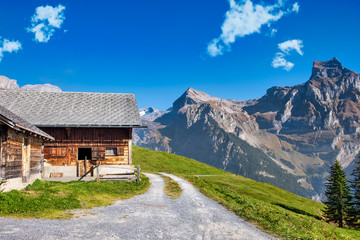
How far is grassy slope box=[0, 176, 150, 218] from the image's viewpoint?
14.5 m

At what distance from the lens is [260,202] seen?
29781 mm

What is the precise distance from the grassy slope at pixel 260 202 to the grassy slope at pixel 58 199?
8.05 meters

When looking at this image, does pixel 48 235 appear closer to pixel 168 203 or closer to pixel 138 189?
pixel 168 203

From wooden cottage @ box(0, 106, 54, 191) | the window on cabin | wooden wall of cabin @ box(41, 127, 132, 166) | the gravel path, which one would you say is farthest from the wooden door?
the window on cabin

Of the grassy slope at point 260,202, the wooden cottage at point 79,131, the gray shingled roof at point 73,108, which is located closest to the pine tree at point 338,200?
the grassy slope at point 260,202

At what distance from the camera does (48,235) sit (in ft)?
35.8

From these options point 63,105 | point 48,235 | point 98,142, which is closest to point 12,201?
point 48,235

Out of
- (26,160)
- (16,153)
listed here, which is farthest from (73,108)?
(16,153)

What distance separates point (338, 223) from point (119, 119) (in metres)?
44.3

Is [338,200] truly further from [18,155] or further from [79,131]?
[18,155]

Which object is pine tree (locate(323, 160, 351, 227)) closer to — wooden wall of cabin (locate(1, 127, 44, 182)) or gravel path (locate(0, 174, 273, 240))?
gravel path (locate(0, 174, 273, 240))

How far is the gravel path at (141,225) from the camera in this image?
11367mm

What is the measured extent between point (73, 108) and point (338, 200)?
153 ft

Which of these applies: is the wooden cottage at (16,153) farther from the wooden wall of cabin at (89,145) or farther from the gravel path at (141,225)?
the wooden wall of cabin at (89,145)
